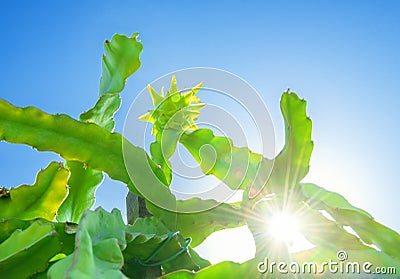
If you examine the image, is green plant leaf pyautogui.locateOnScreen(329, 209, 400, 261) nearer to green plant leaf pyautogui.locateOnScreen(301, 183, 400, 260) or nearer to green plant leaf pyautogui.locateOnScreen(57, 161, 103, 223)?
green plant leaf pyautogui.locateOnScreen(301, 183, 400, 260)

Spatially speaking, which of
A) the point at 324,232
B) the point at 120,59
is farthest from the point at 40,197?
the point at 324,232

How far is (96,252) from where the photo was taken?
49 cm

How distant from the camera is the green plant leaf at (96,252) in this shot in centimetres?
42

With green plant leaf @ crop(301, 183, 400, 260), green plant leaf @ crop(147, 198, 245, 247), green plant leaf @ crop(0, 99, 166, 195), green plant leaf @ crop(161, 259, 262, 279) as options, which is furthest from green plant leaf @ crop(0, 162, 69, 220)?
green plant leaf @ crop(301, 183, 400, 260)

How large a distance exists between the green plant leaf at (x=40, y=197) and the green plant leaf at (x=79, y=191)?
0.12m

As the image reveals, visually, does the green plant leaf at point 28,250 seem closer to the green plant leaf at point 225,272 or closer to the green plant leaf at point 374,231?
the green plant leaf at point 225,272

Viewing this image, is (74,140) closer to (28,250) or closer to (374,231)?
(28,250)

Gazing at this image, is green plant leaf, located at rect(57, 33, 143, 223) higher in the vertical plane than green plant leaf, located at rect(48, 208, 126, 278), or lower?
higher

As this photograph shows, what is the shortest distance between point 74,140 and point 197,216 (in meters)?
0.22

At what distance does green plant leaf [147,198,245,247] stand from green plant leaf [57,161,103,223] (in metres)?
0.15

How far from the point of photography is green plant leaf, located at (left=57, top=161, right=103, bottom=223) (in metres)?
0.83

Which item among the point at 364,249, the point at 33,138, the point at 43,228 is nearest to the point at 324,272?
the point at 364,249

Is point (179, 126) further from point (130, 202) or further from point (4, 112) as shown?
point (4, 112)

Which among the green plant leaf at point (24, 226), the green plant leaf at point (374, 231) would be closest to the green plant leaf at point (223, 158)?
the green plant leaf at point (374, 231)
